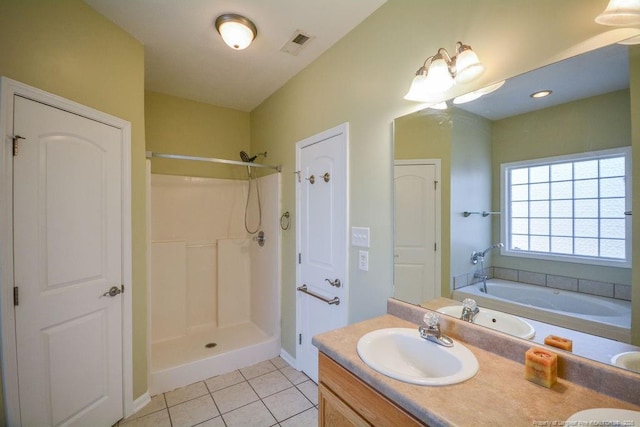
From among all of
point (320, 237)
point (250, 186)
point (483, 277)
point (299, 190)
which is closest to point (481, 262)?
point (483, 277)

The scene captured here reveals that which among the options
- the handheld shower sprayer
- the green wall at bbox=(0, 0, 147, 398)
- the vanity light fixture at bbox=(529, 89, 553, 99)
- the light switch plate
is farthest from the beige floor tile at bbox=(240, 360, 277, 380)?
the vanity light fixture at bbox=(529, 89, 553, 99)

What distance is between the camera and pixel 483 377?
3.06 ft

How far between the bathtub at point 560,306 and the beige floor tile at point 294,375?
1.71 meters

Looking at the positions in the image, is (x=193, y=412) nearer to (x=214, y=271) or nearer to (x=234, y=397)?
(x=234, y=397)

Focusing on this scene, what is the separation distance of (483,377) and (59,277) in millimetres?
2174

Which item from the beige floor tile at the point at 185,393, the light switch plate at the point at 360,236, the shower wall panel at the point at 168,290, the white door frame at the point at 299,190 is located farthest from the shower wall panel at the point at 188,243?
the light switch plate at the point at 360,236

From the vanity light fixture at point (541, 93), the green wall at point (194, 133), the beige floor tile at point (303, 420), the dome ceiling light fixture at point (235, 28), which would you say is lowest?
the beige floor tile at point (303, 420)

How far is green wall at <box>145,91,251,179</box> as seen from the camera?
9.36 ft

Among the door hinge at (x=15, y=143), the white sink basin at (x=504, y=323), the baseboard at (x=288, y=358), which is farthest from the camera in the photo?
the baseboard at (x=288, y=358)

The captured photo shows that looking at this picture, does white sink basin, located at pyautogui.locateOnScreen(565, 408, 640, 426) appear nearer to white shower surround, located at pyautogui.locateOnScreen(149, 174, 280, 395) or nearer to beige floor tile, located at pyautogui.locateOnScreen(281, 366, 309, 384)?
beige floor tile, located at pyautogui.locateOnScreen(281, 366, 309, 384)

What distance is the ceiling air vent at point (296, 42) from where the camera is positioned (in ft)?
6.26

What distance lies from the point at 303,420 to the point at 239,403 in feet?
1.75

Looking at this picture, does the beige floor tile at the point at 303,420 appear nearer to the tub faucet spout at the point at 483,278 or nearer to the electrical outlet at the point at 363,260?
the electrical outlet at the point at 363,260

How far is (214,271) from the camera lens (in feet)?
10.4
